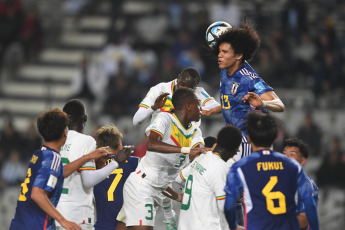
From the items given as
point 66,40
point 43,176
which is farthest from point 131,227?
point 66,40

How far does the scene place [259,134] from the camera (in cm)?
693

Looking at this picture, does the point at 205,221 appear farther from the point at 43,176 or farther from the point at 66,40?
the point at 66,40

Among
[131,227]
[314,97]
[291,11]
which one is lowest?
[131,227]

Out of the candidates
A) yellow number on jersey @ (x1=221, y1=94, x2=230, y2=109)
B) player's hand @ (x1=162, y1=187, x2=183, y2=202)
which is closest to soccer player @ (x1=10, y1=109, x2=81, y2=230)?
player's hand @ (x1=162, y1=187, x2=183, y2=202)

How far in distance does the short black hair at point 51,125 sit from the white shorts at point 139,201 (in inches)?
67.7

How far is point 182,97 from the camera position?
838cm

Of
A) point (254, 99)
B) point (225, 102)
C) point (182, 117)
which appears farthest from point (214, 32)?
point (254, 99)

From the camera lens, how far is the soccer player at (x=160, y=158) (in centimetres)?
827

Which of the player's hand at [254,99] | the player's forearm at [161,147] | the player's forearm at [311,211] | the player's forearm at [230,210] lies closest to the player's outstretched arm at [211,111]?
the player's forearm at [161,147]

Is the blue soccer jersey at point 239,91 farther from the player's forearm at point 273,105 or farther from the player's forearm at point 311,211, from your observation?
the player's forearm at point 311,211

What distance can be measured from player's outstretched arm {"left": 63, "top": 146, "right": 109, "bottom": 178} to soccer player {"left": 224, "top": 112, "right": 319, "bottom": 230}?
55.3 inches

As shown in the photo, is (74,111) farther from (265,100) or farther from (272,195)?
(272,195)

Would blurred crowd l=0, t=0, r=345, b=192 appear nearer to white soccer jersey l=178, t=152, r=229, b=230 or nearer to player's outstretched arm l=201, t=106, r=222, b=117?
player's outstretched arm l=201, t=106, r=222, b=117

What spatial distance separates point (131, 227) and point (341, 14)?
38.6 feet
